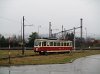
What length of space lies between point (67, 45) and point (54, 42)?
6071 mm

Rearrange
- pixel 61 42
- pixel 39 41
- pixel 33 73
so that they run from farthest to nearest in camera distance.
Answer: pixel 61 42 → pixel 39 41 → pixel 33 73

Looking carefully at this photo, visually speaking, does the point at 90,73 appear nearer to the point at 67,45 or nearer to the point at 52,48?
the point at 52,48

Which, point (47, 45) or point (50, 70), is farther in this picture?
point (47, 45)

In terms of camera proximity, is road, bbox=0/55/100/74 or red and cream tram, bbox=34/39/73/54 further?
red and cream tram, bbox=34/39/73/54

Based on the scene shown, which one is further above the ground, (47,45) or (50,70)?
(47,45)

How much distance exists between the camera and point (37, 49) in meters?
50.8

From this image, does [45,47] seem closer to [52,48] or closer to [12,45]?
[52,48]

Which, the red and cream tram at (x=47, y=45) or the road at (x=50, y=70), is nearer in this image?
the road at (x=50, y=70)

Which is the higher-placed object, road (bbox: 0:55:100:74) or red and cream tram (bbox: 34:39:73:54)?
red and cream tram (bbox: 34:39:73:54)

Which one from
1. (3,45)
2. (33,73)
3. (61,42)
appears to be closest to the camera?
(33,73)

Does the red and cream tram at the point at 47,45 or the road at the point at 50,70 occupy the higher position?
the red and cream tram at the point at 47,45

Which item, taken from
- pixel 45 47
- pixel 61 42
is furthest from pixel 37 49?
pixel 61 42

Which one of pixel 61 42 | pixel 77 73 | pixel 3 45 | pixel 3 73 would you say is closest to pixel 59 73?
pixel 77 73

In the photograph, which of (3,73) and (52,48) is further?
(52,48)
